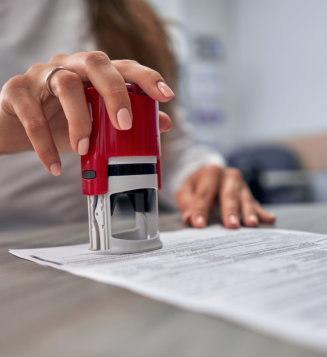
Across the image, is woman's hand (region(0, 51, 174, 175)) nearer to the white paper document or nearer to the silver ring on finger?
the silver ring on finger

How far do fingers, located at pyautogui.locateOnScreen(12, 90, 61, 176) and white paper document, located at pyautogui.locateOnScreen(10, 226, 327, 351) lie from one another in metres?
0.11

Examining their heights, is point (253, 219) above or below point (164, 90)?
below

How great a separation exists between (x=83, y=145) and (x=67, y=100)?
5 centimetres

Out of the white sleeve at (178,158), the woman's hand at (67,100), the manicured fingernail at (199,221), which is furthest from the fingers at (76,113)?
the white sleeve at (178,158)

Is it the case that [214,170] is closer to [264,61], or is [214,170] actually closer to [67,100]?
[67,100]

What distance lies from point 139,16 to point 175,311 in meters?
0.93

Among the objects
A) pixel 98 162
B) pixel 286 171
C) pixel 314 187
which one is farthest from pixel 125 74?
pixel 314 187

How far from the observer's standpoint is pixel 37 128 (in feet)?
1.52

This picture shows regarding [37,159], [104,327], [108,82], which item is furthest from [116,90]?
[37,159]

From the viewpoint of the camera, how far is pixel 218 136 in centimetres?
297

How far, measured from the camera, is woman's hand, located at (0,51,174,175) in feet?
1.30

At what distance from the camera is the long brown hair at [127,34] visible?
975mm

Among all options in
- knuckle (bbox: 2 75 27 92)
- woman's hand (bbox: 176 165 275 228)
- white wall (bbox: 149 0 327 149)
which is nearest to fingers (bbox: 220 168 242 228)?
woman's hand (bbox: 176 165 275 228)

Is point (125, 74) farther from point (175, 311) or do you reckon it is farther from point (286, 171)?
point (286, 171)
